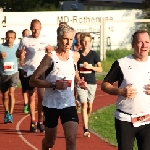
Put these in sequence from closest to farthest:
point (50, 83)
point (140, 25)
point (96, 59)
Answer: point (50, 83)
point (96, 59)
point (140, 25)

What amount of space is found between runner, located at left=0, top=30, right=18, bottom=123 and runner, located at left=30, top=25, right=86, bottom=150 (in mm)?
6443

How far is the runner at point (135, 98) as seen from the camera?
792cm


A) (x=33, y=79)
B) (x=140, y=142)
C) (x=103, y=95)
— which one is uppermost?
(x=33, y=79)

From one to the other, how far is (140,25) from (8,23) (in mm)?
7678

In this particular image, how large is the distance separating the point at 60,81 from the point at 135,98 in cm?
165

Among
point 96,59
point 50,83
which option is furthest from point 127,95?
point 96,59

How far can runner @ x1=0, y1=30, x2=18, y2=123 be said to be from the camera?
16094mm

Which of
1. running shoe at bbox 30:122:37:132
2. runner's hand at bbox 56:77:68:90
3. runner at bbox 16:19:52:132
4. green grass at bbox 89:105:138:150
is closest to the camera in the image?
runner's hand at bbox 56:77:68:90

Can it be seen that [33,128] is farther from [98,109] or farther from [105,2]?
[105,2]

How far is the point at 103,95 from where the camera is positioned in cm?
2281

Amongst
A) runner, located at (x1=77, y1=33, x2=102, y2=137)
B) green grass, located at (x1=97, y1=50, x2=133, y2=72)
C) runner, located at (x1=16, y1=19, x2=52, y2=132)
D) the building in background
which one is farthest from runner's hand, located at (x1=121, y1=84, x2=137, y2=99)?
the building in background

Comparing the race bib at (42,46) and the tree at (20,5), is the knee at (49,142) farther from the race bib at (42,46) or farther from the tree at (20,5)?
the tree at (20,5)

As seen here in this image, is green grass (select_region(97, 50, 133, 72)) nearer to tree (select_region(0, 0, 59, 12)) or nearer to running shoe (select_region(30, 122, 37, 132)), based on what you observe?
tree (select_region(0, 0, 59, 12))

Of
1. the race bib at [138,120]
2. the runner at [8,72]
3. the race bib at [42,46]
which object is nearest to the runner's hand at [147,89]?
the race bib at [138,120]
